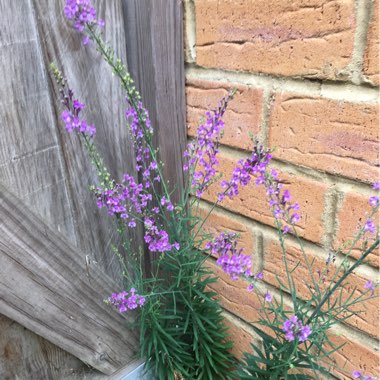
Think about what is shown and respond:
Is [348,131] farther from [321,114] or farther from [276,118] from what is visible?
[276,118]

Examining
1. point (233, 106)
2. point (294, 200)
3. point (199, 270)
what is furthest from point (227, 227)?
point (233, 106)

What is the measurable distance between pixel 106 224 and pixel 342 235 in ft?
2.31

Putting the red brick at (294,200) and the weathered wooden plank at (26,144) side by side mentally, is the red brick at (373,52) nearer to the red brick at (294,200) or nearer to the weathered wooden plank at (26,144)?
the red brick at (294,200)

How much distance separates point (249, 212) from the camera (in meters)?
1.12

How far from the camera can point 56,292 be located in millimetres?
1159

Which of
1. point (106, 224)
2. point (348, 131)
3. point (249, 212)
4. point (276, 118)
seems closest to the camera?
point (348, 131)

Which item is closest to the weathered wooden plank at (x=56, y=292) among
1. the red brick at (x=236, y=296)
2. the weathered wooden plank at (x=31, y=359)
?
the weathered wooden plank at (x=31, y=359)

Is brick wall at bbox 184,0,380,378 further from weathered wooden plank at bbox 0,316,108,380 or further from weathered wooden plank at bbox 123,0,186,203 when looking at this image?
weathered wooden plank at bbox 0,316,108,380

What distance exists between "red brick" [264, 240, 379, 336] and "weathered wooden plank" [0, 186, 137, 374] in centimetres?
54

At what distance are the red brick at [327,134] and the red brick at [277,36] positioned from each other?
0.07 metres

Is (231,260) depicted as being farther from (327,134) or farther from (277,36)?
(277,36)

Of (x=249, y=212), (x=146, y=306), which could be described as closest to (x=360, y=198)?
(x=249, y=212)

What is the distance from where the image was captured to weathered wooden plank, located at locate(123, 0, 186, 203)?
112 centimetres

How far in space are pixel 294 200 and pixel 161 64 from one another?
555mm
